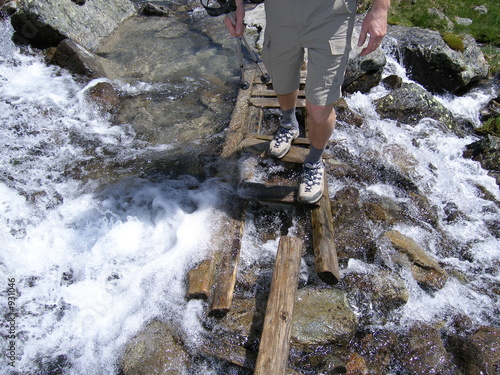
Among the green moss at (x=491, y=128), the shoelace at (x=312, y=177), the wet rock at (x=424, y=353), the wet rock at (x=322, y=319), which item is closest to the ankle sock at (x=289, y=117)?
the shoelace at (x=312, y=177)

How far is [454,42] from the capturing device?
7.72 metres

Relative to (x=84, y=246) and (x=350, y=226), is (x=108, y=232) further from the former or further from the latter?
(x=350, y=226)

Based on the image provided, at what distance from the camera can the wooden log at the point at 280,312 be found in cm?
266

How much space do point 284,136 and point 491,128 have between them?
4.49 m

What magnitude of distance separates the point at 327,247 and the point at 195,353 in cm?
160

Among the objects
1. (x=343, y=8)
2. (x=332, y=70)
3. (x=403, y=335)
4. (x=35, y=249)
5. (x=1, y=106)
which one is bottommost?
(x=403, y=335)

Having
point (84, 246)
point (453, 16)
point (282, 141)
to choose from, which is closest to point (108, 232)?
point (84, 246)

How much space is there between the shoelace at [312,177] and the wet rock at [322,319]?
3.72 feet

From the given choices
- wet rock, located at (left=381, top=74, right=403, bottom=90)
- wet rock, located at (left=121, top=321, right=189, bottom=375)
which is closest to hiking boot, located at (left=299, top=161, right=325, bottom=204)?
wet rock, located at (left=121, top=321, right=189, bottom=375)

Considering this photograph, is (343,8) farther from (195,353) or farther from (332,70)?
(195,353)

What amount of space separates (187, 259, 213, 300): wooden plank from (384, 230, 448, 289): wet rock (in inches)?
81.1

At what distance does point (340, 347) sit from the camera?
10.1 feet

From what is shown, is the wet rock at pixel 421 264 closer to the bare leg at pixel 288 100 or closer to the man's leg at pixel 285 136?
the man's leg at pixel 285 136

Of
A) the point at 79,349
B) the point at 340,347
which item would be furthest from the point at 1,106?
the point at 340,347
